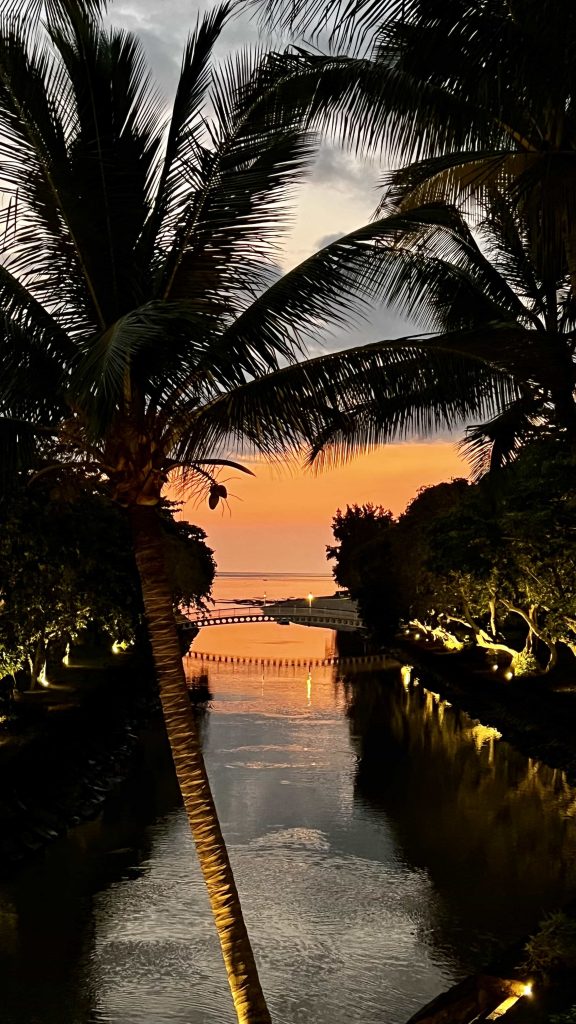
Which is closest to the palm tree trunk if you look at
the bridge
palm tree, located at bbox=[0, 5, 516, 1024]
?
palm tree, located at bbox=[0, 5, 516, 1024]

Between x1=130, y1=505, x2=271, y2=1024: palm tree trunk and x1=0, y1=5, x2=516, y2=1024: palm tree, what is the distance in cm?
1

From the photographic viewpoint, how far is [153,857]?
19.5 m

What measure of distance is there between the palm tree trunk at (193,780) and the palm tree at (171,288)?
1 cm

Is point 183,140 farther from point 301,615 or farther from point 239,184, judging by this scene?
point 301,615

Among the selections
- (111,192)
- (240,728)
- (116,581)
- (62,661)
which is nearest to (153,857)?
(116,581)

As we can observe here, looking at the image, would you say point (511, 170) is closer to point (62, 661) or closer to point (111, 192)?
point (111, 192)

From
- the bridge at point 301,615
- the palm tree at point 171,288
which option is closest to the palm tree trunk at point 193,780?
the palm tree at point 171,288

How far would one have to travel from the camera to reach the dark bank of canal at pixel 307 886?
43.3 ft

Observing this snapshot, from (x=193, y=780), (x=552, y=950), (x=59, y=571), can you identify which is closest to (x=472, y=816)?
(x=59, y=571)

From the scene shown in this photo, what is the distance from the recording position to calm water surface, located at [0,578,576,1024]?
13195 mm

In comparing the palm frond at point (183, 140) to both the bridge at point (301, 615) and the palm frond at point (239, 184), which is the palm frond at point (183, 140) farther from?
the bridge at point (301, 615)

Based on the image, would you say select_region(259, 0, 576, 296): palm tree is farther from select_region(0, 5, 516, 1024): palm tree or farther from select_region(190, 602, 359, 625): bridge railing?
select_region(190, 602, 359, 625): bridge railing

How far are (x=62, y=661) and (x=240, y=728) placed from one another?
10.0m

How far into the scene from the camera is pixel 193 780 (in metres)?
9.47
